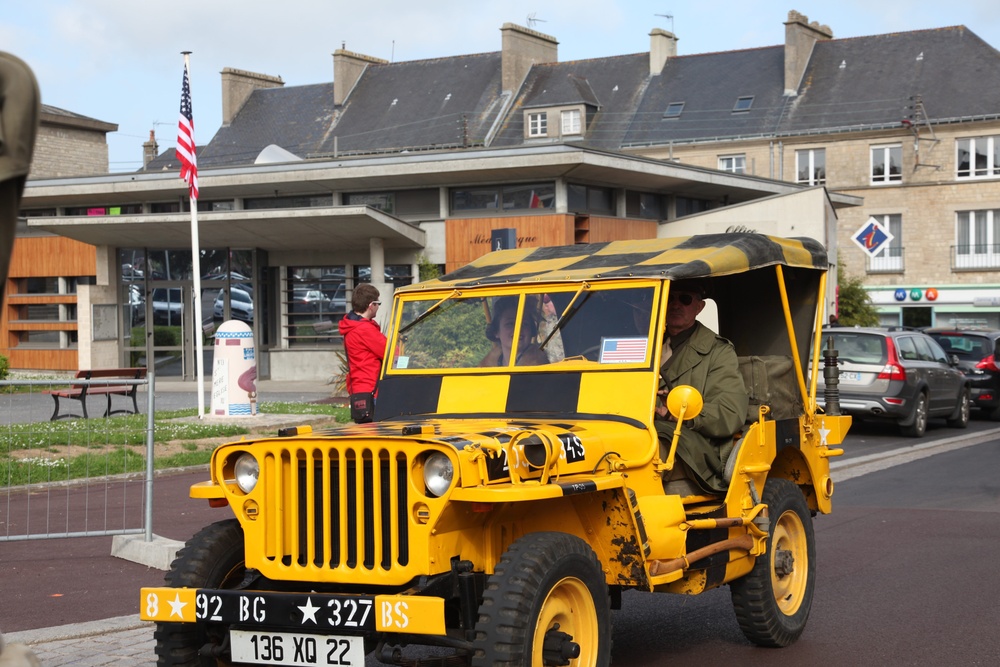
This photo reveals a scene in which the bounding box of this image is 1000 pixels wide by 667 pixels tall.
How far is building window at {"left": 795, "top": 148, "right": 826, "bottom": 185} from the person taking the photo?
2244 inches

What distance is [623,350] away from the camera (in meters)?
6.58

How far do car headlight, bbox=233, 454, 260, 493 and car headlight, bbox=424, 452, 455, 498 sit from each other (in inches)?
32.8

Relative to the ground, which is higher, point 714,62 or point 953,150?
point 714,62

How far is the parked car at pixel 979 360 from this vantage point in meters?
24.6

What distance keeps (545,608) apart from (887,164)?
5464 cm

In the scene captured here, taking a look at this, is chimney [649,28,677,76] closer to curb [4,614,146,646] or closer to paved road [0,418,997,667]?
paved road [0,418,997,667]

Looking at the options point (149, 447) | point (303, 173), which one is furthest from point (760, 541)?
point (303, 173)

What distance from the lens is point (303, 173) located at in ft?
108

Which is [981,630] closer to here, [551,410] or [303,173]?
[551,410]

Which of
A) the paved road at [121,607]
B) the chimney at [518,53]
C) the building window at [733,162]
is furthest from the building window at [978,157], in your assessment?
the paved road at [121,607]

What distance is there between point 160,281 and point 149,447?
2650cm

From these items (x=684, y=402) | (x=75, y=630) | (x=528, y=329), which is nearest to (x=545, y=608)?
(x=684, y=402)

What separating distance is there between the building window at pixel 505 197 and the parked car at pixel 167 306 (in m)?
8.47

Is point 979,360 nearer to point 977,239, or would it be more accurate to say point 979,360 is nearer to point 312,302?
point 312,302
